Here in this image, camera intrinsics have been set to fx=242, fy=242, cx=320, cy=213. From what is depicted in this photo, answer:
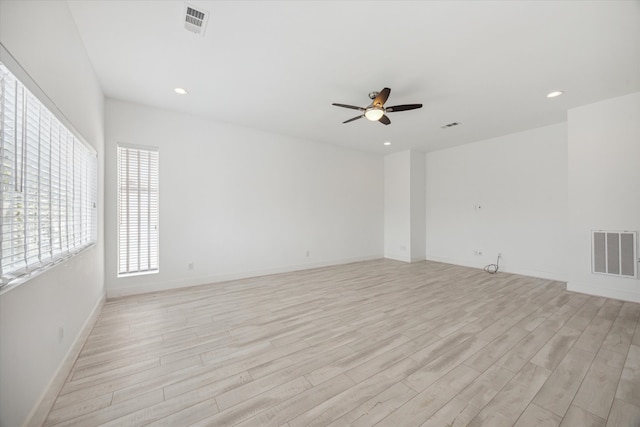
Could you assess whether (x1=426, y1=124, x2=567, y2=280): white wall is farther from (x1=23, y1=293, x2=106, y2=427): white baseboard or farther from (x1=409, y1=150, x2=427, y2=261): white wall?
(x1=23, y1=293, x2=106, y2=427): white baseboard

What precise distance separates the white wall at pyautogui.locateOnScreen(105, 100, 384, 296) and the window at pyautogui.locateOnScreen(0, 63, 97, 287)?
175 cm

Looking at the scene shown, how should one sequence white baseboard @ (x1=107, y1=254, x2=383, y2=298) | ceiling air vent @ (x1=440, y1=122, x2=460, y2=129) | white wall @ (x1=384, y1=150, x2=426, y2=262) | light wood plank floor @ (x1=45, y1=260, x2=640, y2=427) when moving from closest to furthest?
light wood plank floor @ (x1=45, y1=260, x2=640, y2=427) < white baseboard @ (x1=107, y1=254, x2=383, y2=298) < ceiling air vent @ (x1=440, y1=122, x2=460, y2=129) < white wall @ (x1=384, y1=150, x2=426, y2=262)

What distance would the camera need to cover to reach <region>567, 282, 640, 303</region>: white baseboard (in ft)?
11.3

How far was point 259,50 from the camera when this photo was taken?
8.20 ft

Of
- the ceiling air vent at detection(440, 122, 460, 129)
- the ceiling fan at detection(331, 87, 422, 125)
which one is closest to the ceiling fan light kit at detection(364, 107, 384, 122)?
the ceiling fan at detection(331, 87, 422, 125)

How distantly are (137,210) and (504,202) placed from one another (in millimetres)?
7101

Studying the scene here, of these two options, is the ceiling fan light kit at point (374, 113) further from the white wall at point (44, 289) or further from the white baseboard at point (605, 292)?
the white baseboard at point (605, 292)

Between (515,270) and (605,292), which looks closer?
(605,292)

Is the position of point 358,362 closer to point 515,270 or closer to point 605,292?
point 605,292

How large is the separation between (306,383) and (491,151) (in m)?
6.00

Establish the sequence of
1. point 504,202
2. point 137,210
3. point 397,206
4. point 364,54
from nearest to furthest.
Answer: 1. point 364,54
2. point 137,210
3. point 504,202
4. point 397,206

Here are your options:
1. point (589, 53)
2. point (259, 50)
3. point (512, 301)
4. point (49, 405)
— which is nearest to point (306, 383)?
point (49, 405)

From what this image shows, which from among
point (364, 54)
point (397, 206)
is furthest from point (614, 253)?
point (364, 54)

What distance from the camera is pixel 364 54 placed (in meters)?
2.55
